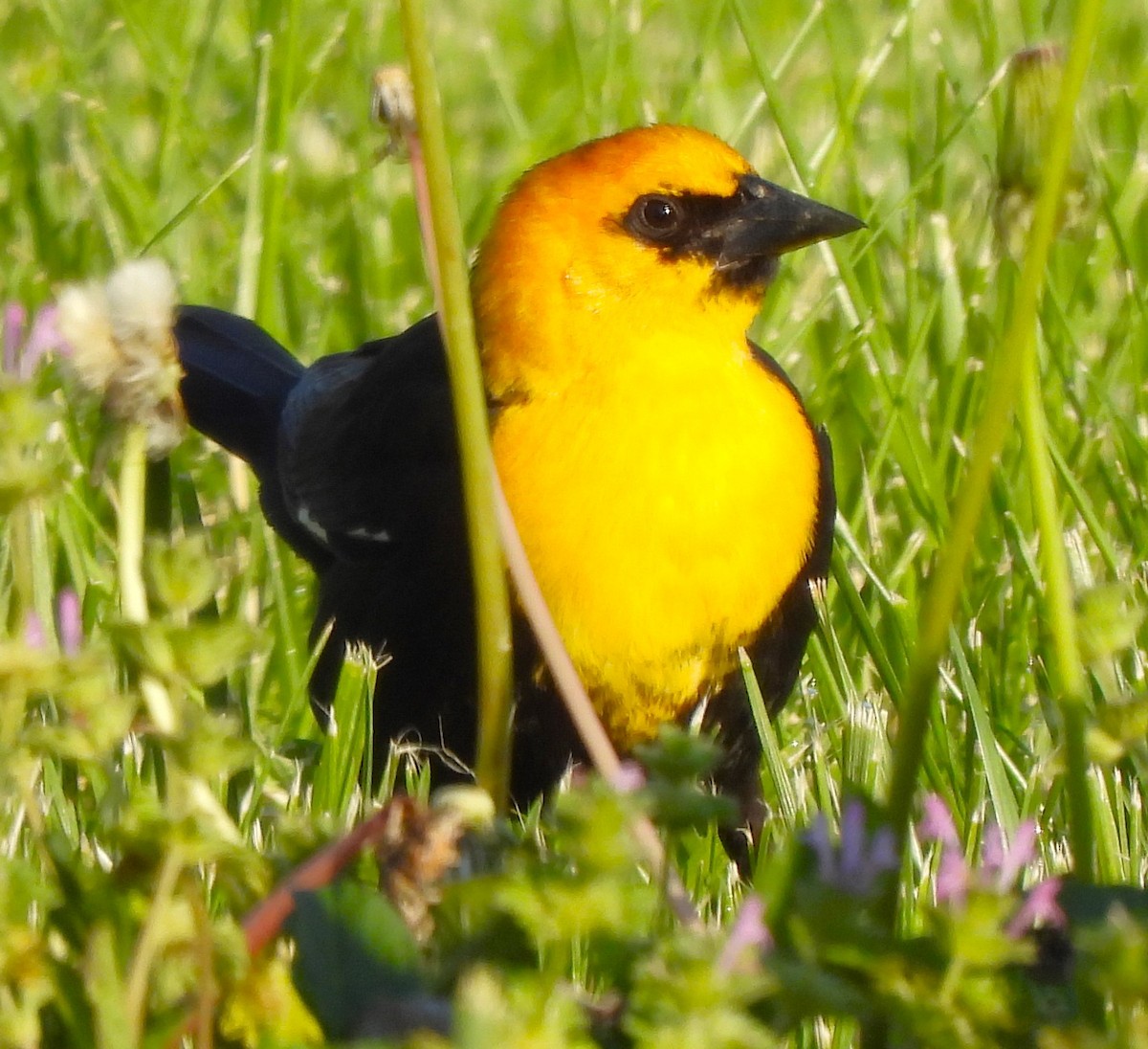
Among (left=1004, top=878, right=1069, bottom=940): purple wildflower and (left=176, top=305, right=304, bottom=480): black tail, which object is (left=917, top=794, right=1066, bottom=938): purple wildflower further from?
(left=176, top=305, right=304, bottom=480): black tail

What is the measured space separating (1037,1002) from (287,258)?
9.08ft

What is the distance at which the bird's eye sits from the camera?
8.02 feet

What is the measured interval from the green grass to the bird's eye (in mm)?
354

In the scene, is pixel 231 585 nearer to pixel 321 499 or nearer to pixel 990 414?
pixel 321 499

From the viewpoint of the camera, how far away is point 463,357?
143cm

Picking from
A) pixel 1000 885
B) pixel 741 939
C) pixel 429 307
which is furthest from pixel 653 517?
pixel 429 307

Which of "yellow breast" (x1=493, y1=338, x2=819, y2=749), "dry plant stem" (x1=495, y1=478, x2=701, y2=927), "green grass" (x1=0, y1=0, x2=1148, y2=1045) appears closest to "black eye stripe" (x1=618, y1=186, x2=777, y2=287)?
"yellow breast" (x1=493, y1=338, x2=819, y2=749)

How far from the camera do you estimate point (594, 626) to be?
2.22m

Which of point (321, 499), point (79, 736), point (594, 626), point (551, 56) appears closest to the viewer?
point (79, 736)

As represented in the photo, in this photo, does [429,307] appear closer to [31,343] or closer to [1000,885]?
[31,343]

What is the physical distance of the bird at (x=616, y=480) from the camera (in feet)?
7.32

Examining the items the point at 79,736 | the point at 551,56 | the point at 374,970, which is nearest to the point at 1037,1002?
the point at 374,970

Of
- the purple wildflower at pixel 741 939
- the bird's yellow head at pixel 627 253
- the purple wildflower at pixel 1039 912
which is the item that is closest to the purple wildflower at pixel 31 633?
the purple wildflower at pixel 741 939

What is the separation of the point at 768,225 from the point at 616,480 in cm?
44
